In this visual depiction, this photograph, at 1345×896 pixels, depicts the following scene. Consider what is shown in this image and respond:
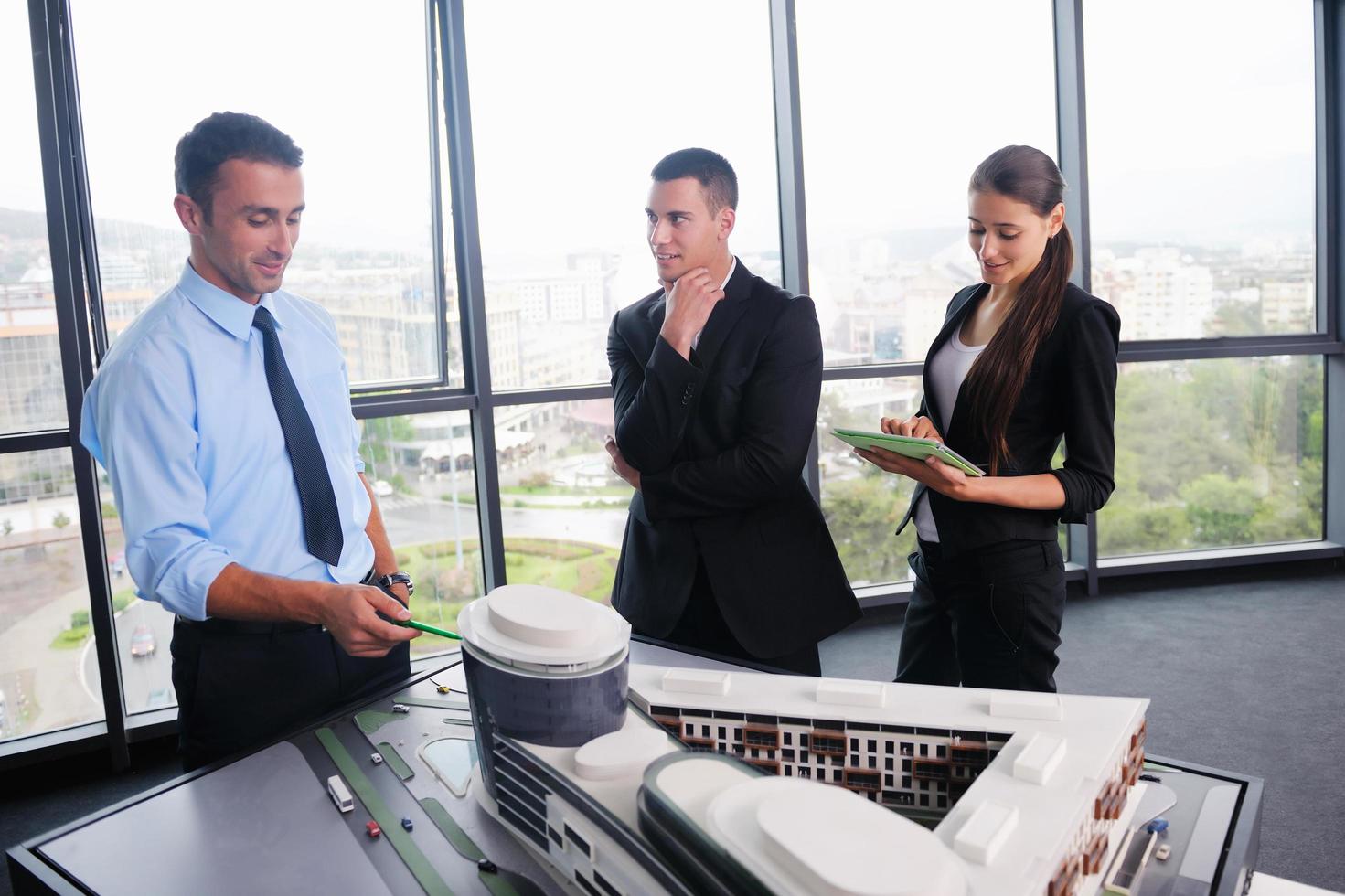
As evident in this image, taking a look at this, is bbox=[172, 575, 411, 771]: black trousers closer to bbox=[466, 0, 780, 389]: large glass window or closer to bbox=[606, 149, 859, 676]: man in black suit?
bbox=[606, 149, 859, 676]: man in black suit

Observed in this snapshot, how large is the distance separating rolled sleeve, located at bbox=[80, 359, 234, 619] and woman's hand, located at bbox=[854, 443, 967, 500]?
4.06 feet

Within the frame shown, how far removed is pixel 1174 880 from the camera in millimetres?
1062

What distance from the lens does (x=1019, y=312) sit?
1.89 meters

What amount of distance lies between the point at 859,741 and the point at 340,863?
25.6 inches

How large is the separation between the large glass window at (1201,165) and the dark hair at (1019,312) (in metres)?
2.78

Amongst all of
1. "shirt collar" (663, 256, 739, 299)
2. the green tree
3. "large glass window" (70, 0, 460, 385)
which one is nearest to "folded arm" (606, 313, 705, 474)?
"shirt collar" (663, 256, 739, 299)

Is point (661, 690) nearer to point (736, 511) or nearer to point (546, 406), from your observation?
point (736, 511)

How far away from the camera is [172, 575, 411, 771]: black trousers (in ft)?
5.08

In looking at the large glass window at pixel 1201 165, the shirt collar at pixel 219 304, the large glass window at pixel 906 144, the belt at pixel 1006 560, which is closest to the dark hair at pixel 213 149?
the shirt collar at pixel 219 304

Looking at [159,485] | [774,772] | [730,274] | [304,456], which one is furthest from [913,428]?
[159,485]

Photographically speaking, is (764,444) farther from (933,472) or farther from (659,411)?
(933,472)

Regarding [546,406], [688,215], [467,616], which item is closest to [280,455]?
[467,616]

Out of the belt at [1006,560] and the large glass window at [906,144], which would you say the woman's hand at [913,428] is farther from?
the large glass window at [906,144]

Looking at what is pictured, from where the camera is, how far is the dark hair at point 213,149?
1.53 meters
